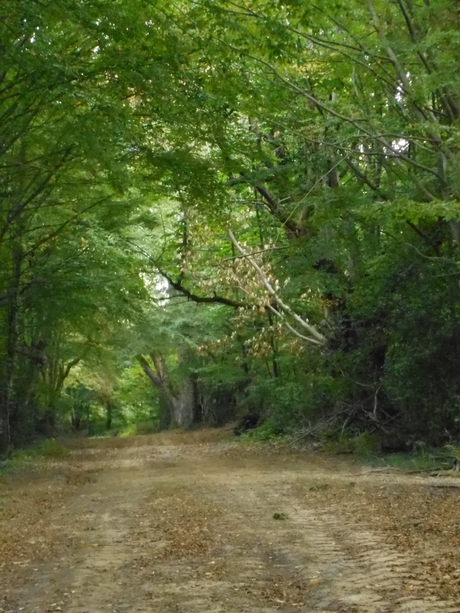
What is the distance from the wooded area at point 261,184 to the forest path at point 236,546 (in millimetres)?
4341

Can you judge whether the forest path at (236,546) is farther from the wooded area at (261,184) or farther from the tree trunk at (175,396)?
the tree trunk at (175,396)

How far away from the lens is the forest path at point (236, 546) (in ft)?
19.7

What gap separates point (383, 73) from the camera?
13414 millimetres

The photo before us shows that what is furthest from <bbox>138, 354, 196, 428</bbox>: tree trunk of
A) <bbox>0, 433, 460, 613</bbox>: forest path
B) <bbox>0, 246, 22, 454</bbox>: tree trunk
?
<bbox>0, 433, 460, 613</bbox>: forest path

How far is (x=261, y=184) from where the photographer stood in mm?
19750

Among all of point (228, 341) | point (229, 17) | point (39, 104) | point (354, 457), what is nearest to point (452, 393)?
point (354, 457)

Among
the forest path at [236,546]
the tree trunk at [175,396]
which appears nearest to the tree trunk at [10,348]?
the forest path at [236,546]

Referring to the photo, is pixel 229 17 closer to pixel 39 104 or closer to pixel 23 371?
pixel 39 104

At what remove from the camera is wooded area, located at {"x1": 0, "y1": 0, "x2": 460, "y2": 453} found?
1040 centimetres

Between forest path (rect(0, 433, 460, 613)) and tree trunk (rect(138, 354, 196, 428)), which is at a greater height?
tree trunk (rect(138, 354, 196, 428))

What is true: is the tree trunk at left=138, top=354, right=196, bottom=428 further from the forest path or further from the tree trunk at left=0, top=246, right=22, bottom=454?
the forest path

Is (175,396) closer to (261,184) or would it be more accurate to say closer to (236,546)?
(261,184)

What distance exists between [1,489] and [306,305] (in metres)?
11.2

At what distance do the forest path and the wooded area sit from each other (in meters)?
4.34
